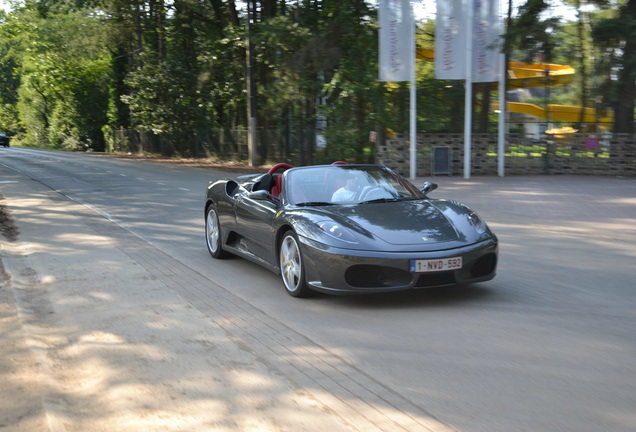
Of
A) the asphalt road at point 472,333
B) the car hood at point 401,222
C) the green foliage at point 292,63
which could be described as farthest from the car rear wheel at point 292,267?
the green foliage at point 292,63

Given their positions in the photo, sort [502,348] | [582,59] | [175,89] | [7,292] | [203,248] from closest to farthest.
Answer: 1. [502,348]
2. [7,292]
3. [203,248]
4. [582,59]
5. [175,89]

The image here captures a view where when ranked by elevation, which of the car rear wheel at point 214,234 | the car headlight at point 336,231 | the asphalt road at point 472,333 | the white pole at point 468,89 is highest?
the white pole at point 468,89

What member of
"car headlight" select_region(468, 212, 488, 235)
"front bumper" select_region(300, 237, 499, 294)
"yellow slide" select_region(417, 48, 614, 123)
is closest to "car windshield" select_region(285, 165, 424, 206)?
"car headlight" select_region(468, 212, 488, 235)

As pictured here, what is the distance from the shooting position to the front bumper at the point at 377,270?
19.5ft

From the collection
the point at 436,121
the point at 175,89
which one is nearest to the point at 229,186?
the point at 436,121

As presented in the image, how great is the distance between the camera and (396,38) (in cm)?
2170

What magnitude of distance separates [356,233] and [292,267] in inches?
33.4

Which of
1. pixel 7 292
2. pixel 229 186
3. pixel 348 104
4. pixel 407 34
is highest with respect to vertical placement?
pixel 407 34

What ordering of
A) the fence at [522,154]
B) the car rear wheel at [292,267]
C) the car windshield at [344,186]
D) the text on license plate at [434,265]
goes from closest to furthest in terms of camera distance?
the text on license plate at [434,265], the car rear wheel at [292,267], the car windshield at [344,186], the fence at [522,154]

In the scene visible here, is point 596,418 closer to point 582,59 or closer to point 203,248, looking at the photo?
point 203,248

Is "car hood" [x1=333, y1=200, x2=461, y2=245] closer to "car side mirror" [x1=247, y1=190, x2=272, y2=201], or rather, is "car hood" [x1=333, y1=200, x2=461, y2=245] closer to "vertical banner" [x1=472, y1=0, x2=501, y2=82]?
"car side mirror" [x1=247, y1=190, x2=272, y2=201]

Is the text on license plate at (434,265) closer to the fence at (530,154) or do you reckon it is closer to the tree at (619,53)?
the tree at (619,53)

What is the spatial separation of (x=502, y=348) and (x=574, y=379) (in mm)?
712

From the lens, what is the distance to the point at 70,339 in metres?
5.52
